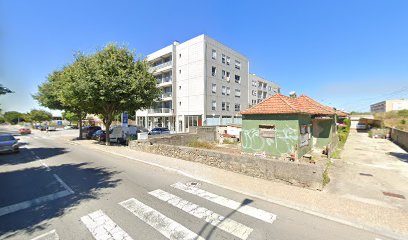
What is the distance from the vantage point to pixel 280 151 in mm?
11359

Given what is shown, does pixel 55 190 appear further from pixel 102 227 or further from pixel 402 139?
pixel 402 139

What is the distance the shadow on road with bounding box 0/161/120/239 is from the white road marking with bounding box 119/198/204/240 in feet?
5.20

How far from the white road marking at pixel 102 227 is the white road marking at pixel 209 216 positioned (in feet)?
5.45

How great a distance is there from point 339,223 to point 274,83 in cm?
6507

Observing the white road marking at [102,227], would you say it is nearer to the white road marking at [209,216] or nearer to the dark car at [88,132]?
the white road marking at [209,216]

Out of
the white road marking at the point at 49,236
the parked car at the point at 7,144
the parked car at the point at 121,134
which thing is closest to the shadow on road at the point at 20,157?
the parked car at the point at 7,144

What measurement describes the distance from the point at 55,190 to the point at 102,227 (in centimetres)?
377

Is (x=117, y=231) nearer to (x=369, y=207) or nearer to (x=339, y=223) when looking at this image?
(x=339, y=223)

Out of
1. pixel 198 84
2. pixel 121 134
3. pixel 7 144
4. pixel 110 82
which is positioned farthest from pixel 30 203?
pixel 198 84

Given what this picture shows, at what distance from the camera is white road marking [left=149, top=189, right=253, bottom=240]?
166 inches

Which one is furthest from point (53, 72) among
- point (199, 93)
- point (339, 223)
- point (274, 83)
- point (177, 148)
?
point (274, 83)

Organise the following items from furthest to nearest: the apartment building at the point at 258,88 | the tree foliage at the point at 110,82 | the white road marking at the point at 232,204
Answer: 1. the apartment building at the point at 258,88
2. the tree foliage at the point at 110,82
3. the white road marking at the point at 232,204

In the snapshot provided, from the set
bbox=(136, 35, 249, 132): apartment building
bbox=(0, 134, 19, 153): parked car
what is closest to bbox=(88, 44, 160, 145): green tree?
bbox=(0, 134, 19, 153): parked car

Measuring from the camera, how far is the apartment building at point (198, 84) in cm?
3077
